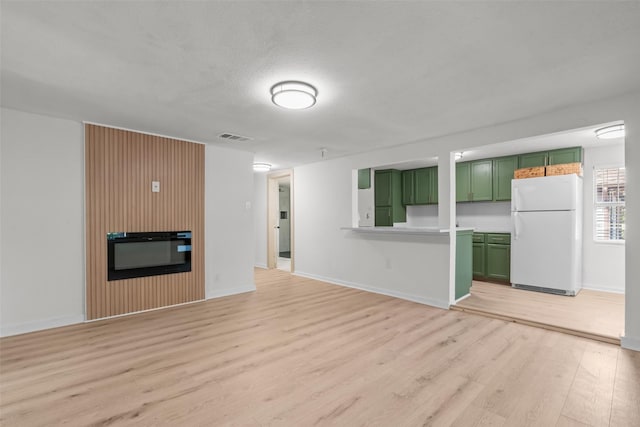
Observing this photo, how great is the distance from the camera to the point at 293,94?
103 inches

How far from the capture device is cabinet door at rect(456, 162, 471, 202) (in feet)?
20.1

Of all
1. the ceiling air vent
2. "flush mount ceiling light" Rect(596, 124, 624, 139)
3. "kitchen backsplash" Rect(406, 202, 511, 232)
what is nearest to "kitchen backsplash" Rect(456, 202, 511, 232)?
"kitchen backsplash" Rect(406, 202, 511, 232)

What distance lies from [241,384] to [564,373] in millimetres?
2485

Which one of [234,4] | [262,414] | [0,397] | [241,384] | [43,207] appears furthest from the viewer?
[43,207]

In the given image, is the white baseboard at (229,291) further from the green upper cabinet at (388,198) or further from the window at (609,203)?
the window at (609,203)

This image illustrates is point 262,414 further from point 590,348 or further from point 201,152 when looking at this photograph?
point 201,152

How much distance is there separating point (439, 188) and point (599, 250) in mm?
3141

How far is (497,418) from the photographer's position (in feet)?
6.13

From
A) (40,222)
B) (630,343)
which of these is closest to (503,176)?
(630,343)

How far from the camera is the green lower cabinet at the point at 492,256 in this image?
5510 millimetres

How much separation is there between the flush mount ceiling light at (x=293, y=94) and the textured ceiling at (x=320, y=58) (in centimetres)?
8

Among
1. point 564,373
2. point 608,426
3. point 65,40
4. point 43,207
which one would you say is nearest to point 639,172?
point 564,373

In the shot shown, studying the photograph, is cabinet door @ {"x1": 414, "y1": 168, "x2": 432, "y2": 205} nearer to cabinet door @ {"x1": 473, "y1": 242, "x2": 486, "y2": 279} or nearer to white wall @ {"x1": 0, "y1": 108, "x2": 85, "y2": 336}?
cabinet door @ {"x1": 473, "y1": 242, "x2": 486, "y2": 279}

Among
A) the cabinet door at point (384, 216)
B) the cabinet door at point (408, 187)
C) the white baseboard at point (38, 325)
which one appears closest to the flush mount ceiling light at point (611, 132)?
the cabinet door at point (408, 187)
